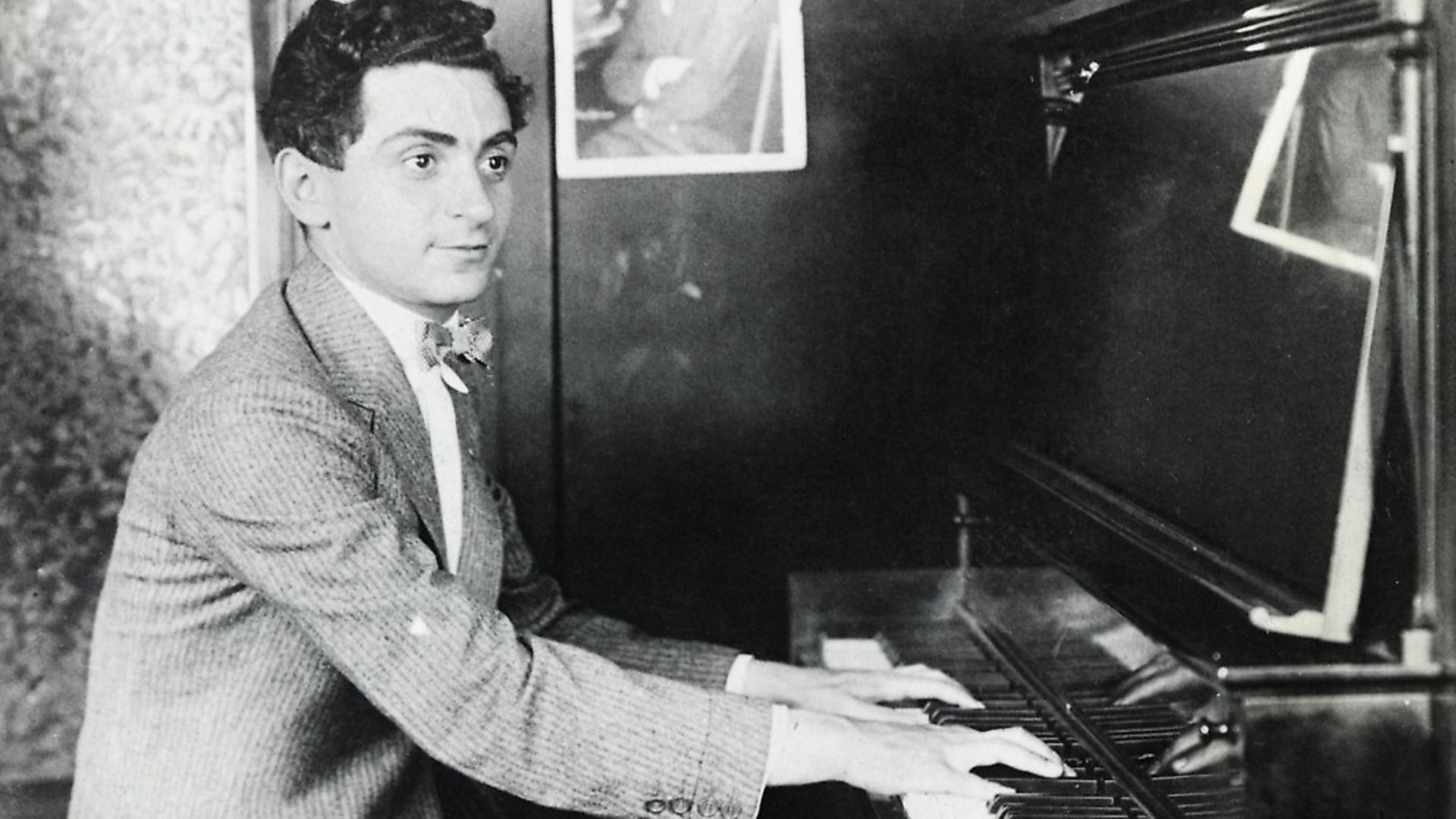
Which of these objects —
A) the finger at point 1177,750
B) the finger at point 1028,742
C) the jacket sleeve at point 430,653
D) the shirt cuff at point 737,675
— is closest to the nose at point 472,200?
the jacket sleeve at point 430,653

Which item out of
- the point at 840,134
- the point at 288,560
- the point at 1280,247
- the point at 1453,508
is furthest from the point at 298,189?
the point at 1453,508

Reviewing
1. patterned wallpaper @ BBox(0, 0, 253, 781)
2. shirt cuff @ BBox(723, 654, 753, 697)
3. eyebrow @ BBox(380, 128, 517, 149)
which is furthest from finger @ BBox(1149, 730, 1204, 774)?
patterned wallpaper @ BBox(0, 0, 253, 781)

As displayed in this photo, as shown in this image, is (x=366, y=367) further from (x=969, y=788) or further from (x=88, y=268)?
(x=88, y=268)

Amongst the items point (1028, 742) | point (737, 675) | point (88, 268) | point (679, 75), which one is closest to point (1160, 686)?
point (1028, 742)

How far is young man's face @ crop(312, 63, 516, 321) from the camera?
1680 mm

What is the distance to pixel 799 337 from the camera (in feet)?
8.13

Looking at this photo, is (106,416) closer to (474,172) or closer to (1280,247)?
(474,172)

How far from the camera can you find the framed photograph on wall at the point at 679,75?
2.35 metres

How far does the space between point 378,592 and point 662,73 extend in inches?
51.5

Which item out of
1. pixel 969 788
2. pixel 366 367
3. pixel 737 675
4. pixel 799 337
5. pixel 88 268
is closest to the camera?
pixel 969 788

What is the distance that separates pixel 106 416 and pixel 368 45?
1.04 meters

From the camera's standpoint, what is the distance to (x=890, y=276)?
2463 mm

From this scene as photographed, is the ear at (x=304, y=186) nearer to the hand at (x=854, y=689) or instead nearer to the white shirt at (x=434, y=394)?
the white shirt at (x=434, y=394)

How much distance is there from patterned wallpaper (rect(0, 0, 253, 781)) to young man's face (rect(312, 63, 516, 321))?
2.44 ft
